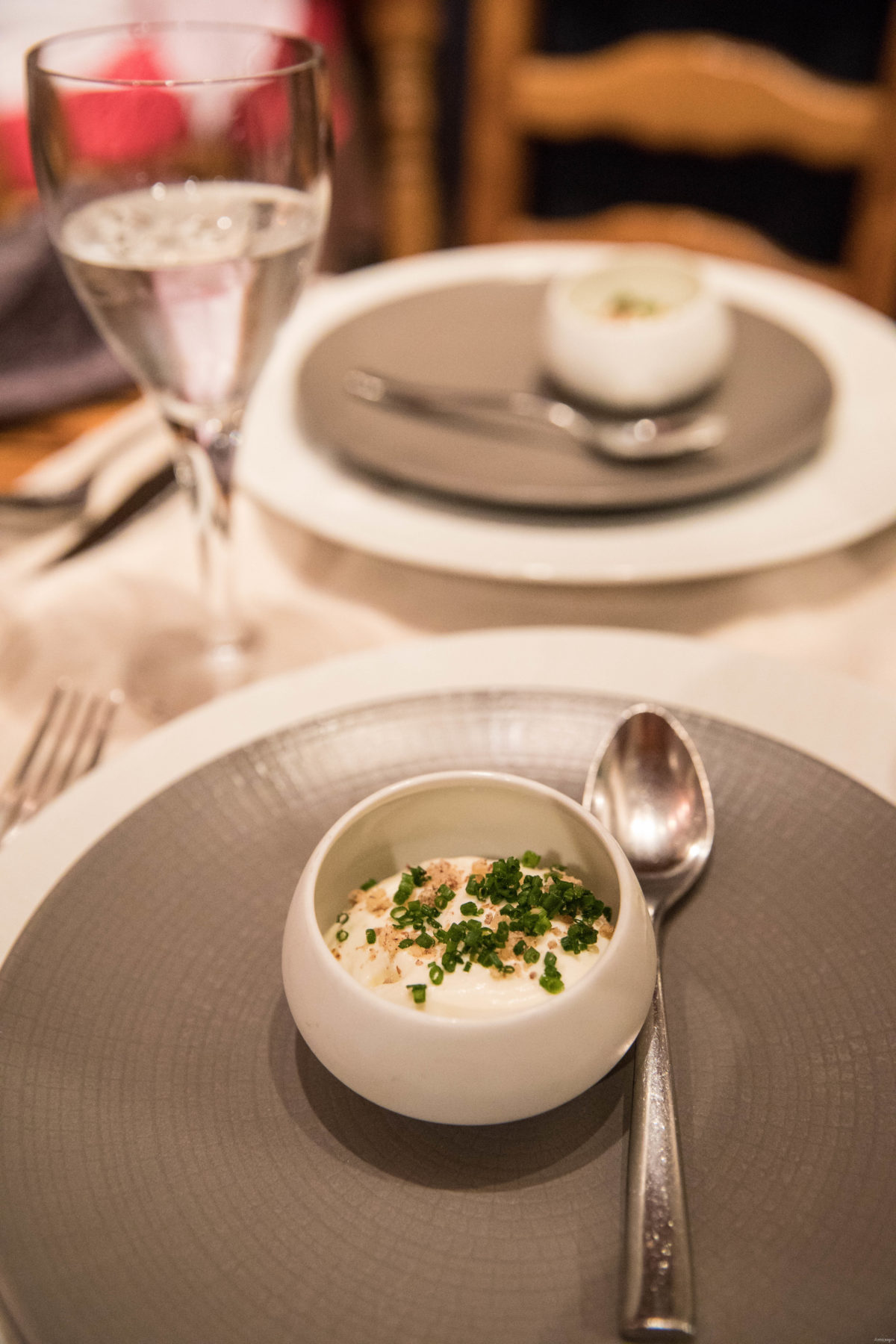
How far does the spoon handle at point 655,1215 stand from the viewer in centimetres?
30

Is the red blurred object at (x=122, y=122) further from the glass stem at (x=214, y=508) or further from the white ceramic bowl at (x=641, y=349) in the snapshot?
the white ceramic bowl at (x=641, y=349)

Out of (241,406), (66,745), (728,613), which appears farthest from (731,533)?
(66,745)

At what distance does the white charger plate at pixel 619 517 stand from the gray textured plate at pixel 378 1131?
0.22m

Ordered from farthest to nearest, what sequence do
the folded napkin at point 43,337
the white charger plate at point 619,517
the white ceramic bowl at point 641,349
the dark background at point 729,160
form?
the dark background at point 729,160, the folded napkin at point 43,337, the white ceramic bowl at point 641,349, the white charger plate at point 619,517

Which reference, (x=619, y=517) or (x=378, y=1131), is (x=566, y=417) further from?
(x=378, y=1131)

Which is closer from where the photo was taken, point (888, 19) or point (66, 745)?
point (66, 745)

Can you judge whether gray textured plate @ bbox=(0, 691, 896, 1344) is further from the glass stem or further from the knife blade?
the knife blade

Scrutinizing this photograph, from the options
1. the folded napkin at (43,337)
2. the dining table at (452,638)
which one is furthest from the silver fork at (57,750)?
the folded napkin at (43,337)

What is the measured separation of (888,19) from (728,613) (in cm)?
185

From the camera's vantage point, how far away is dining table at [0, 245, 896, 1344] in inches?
14.0

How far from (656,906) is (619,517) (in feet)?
1.15

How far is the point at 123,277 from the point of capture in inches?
22.6

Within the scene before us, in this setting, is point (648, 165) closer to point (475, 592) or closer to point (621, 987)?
point (475, 592)

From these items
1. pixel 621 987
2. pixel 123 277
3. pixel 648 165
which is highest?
pixel 123 277
